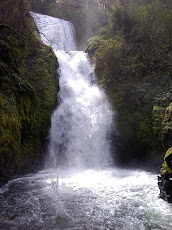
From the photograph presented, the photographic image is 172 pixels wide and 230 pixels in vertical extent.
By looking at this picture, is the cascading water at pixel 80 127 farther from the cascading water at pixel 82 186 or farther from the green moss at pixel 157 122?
the green moss at pixel 157 122

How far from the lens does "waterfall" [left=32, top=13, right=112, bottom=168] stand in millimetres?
9227

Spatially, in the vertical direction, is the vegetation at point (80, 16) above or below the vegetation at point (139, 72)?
above

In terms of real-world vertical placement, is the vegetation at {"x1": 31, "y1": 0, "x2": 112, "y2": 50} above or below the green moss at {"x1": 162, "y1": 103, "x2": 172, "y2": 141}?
above

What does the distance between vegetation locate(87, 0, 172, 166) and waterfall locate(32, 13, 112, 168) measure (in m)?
0.64

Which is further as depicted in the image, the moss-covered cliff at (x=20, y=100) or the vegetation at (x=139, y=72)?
the vegetation at (x=139, y=72)

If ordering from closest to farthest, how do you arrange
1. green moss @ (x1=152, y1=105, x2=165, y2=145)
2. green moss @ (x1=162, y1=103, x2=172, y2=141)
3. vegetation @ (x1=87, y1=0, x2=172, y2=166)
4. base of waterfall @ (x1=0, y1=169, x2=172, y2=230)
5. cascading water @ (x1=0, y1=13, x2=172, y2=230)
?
1. base of waterfall @ (x1=0, y1=169, x2=172, y2=230)
2. cascading water @ (x1=0, y1=13, x2=172, y2=230)
3. green moss @ (x1=162, y1=103, x2=172, y2=141)
4. green moss @ (x1=152, y1=105, x2=165, y2=145)
5. vegetation @ (x1=87, y1=0, x2=172, y2=166)

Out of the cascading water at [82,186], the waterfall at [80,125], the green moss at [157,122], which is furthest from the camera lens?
the waterfall at [80,125]

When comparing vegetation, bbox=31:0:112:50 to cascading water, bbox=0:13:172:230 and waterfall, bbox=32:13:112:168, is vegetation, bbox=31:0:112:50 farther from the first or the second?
waterfall, bbox=32:13:112:168

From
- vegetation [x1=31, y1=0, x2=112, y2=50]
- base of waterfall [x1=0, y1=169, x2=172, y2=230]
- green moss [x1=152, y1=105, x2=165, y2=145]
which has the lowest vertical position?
base of waterfall [x1=0, y1=169, x2=172, y2=230]

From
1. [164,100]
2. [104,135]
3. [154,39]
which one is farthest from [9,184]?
[154,39]

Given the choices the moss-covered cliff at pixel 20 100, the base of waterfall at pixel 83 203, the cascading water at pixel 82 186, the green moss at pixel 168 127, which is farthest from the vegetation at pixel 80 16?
the base of waterfall at pixel 83 203

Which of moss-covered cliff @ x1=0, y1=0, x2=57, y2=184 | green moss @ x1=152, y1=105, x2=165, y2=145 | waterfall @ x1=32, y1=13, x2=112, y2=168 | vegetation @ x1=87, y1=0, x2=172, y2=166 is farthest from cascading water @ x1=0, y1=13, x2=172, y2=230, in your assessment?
green moss @ x1=152, y1=105, x2=165, y2=145

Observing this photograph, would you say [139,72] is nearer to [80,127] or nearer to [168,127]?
[80,127]

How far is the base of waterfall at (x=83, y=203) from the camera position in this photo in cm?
455
